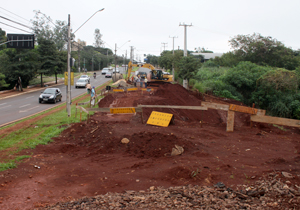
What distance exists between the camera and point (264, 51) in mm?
45344

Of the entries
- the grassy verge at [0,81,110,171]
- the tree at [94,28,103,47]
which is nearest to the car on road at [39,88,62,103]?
the grassy verge at [0,81,110,171]

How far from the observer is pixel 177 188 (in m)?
5.52

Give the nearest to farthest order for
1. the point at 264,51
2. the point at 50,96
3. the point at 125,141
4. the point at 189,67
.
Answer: the point at 125,141, the point at 50,96, the point at 189,67, the point at 264,51

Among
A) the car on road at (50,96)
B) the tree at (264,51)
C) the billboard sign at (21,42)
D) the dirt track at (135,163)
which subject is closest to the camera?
the dirt track at (135,163)

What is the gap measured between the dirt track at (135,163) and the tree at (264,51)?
37.9 meters

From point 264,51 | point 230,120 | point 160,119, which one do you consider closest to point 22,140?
point 160,119

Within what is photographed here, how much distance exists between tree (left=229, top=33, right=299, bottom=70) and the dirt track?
37891 mm

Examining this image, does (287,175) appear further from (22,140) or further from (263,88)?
(263,88)

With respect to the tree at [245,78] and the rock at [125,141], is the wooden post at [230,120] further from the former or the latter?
the tree at [245,78]

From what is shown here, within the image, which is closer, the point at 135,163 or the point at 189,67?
the point at 135,163

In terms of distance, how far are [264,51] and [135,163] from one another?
4410 cm

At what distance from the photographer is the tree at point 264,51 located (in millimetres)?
44094

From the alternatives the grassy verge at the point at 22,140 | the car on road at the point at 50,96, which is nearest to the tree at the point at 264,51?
the car on road at the point at 50,96

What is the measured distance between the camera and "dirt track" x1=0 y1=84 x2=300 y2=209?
5.91 meters
